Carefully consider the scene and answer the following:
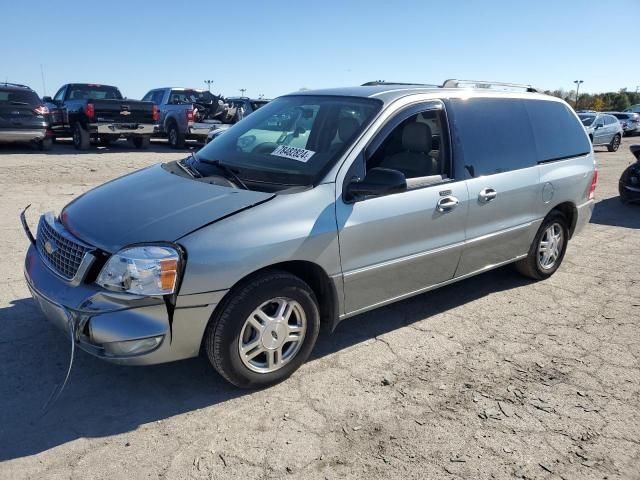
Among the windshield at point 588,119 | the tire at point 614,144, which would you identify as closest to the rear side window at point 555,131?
the windshield at point 588,119

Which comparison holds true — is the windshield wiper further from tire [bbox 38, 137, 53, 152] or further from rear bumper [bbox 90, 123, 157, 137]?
tire [bbox 38, 137, 53, 152]

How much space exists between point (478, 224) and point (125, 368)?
2846 millimetres

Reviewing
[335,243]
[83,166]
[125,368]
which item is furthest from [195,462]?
[83,166]

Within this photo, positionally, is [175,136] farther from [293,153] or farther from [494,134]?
[293,153]

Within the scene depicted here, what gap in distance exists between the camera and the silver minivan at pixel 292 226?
290cm

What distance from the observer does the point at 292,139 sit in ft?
13.0

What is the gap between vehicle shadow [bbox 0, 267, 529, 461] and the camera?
113 inches

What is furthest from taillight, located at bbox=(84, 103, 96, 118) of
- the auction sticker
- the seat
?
the seat

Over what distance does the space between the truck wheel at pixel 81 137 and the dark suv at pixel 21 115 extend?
1006mm

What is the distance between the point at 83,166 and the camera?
1156 cm

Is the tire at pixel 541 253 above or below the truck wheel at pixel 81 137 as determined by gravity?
below

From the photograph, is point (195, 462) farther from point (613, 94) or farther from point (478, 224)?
point (613, 94)

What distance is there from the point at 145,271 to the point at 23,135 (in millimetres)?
12642

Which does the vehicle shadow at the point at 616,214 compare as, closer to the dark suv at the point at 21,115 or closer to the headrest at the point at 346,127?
the headrest at the point at 346,127
